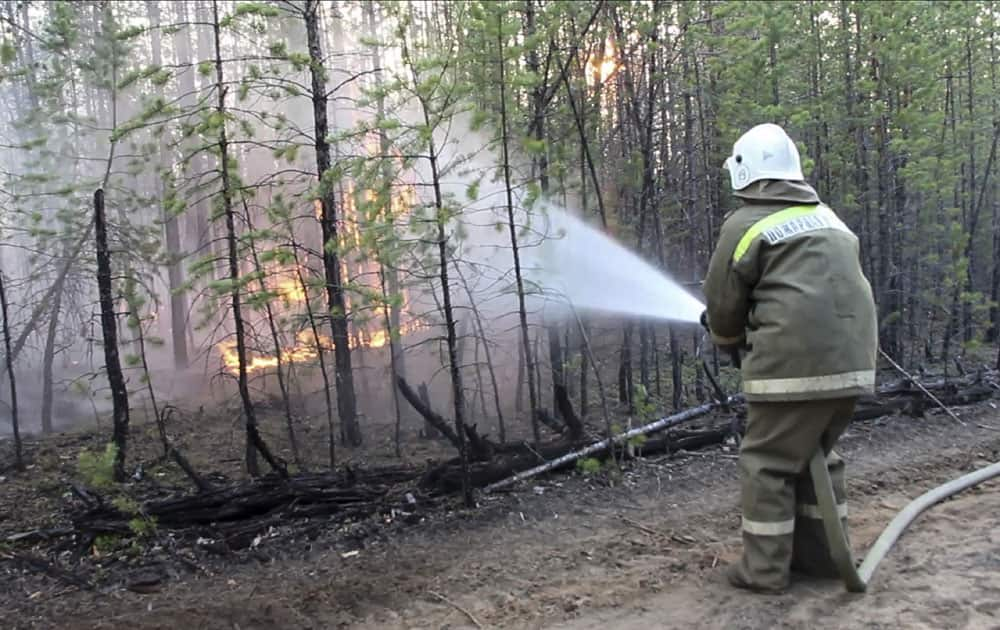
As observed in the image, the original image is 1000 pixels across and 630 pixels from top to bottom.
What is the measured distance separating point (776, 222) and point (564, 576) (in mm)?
2342

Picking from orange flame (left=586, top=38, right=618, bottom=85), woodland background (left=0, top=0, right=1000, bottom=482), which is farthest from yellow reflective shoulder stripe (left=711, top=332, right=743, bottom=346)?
orange flame (left=586, top=38, right=618, bottom=85)

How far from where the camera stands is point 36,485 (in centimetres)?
768

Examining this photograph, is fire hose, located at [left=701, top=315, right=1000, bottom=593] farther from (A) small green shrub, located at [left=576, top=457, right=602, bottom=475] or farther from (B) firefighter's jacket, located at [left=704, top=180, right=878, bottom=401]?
(A) small green shrub, located at [left=576, top=457, right=602, bottom=475]

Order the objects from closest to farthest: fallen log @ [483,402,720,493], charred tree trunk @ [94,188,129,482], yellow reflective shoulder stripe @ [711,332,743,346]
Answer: yellow reflective shoulder stripe @ [711,332,743,346] → fallen log @ [483,402,720,493] → charred tree trunk @ [94,188,129,482]

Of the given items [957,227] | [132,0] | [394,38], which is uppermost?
[132,0]

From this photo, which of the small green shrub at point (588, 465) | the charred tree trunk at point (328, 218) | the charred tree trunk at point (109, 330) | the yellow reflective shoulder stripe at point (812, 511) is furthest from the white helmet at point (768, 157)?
the charred tree trunk at point (109, 330)

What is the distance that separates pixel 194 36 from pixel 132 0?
426 centimetres

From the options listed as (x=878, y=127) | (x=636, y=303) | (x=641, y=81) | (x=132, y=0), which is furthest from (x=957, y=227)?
(x=132, y=0)

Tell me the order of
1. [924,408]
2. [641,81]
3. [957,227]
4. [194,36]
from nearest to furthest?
[924,408], [641,81], [957,227], [194,36]

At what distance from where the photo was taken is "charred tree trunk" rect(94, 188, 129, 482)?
6938 mm

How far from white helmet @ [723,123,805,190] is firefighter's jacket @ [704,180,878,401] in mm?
59

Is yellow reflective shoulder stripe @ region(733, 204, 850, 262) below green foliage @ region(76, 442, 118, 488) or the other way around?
the other way around

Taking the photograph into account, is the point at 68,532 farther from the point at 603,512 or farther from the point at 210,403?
the point at 210,403

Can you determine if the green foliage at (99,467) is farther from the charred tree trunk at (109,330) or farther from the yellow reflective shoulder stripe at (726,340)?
the yellow reflective shoulder stripe at (726,340)
